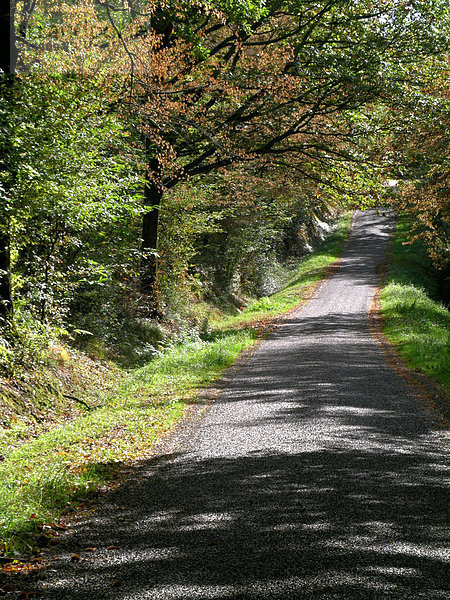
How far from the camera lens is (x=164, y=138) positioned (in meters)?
14.5

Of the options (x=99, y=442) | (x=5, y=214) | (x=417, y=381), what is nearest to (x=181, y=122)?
(x=5, y=214)

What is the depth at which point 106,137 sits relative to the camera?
1034 cm

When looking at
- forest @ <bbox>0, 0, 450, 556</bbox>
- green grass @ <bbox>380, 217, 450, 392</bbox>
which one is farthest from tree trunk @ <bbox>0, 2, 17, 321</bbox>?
green grass @ <bbox>380, 217, 450, 392</bbox>

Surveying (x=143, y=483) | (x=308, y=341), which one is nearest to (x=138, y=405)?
(x=143, y=483)

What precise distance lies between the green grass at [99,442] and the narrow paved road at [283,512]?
44 centimetres

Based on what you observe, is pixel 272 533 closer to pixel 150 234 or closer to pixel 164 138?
pixel 164 138

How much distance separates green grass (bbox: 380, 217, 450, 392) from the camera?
1201cm

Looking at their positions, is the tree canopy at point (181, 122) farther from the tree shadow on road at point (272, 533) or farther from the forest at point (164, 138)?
the tree shadow on road at point (272, 533)

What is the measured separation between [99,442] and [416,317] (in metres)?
14.8

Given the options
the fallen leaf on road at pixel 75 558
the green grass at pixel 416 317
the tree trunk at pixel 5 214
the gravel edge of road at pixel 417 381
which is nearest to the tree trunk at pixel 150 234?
the tree trunk at pixel 5 214

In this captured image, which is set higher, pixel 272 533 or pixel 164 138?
pixel 164 138

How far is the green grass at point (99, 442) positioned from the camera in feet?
16.3

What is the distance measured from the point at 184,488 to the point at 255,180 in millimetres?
14539

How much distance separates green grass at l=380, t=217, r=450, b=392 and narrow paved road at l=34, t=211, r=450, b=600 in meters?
2.90
